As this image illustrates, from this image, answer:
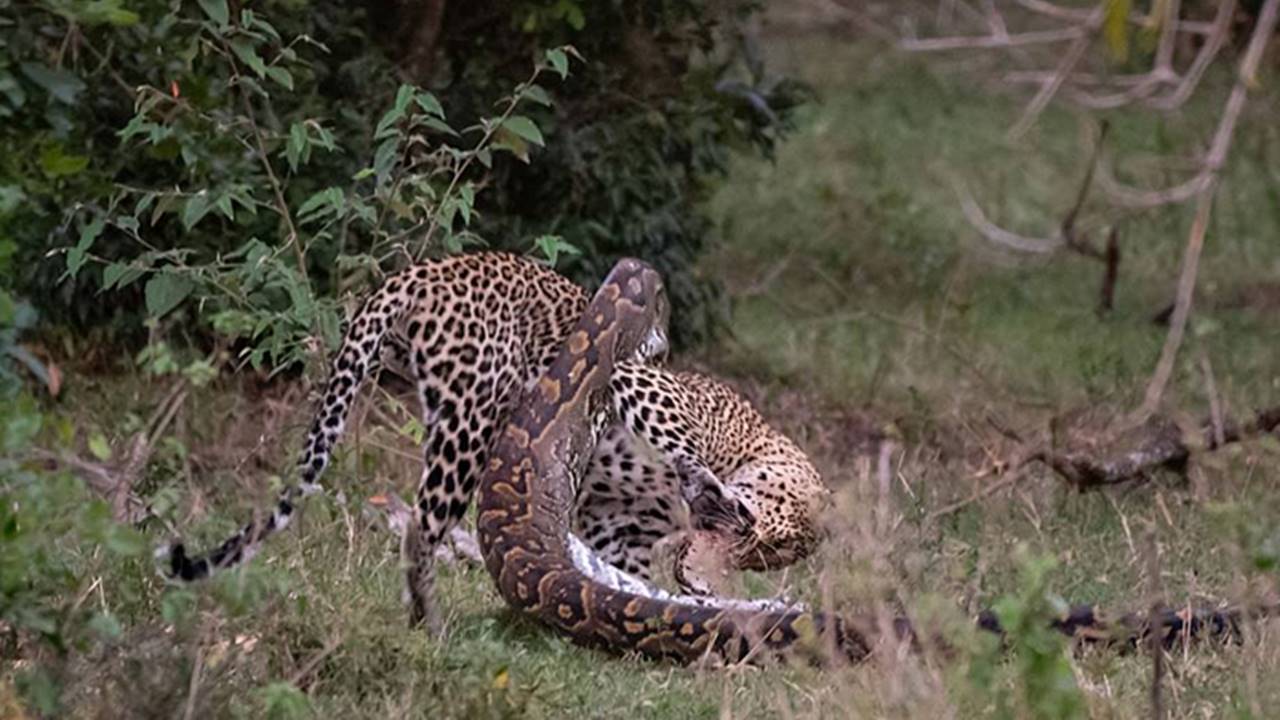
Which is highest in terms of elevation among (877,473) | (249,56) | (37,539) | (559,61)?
(559,61)

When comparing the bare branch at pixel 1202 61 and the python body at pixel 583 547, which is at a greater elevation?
the bare branch at pixel 1202 61

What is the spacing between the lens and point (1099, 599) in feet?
25.8

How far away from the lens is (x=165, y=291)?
783cm

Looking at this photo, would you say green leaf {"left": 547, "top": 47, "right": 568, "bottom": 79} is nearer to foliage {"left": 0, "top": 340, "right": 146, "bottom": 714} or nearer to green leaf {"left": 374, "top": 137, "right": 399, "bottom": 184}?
green leaf {"left": 374, "top": 137, "right": 399, "bottom": 184}

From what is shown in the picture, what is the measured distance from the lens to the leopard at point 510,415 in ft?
24.0

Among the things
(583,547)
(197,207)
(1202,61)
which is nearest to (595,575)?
(583,547)

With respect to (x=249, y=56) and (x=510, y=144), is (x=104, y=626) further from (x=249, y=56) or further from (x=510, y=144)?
(x=510, y=144)

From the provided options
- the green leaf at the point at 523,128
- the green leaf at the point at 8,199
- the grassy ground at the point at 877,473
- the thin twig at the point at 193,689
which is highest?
the green leaf at the point at 8,199

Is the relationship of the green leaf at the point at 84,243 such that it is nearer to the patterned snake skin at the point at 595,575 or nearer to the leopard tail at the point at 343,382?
the leopard tail at the point at 343,382

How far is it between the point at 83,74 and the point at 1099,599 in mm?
4424

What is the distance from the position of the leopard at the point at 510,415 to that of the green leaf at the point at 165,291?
638mm

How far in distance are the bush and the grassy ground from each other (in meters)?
0.56

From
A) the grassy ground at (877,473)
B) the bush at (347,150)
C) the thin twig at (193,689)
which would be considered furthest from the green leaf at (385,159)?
the thin twig at (193,689)

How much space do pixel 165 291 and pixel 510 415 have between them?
1.18 m
